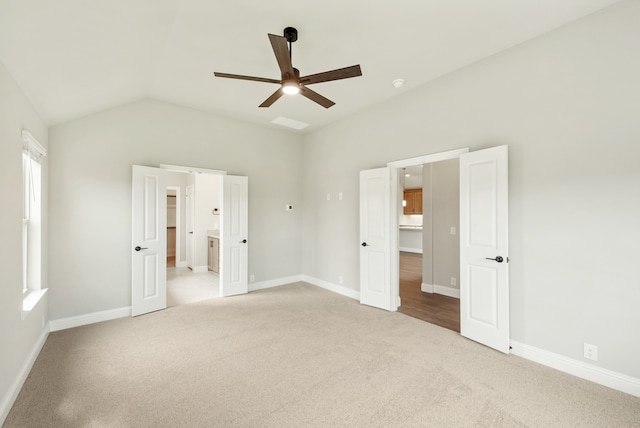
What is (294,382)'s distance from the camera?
2.41m

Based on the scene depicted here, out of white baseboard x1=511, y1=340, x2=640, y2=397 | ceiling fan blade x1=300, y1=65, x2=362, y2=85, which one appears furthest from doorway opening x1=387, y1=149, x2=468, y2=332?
ceiling fan blade x1=300, y1=65, x2=362, y2=85

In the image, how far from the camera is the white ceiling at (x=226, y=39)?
206 cm

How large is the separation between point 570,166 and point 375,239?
2.39m

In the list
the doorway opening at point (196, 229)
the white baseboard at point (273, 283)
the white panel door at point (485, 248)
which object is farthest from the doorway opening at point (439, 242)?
the doorway opening at point (196, 229)

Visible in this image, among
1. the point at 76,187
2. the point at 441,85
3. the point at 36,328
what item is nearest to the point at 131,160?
the point at 76,187

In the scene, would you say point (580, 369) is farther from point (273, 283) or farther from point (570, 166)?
point (273, 283)

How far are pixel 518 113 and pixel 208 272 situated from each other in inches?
264

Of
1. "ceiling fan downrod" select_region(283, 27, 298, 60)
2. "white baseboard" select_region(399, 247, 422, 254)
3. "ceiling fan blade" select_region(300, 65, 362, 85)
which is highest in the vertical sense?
"ceiling fan downrod" select_region(283, 27, 298, 60)

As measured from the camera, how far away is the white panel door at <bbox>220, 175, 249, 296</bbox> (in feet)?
15.9

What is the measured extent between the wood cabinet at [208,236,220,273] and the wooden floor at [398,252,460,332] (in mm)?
4108

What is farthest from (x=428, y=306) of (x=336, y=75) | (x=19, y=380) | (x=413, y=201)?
(x=413, y=201)

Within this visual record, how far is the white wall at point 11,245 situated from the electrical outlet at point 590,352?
4557 mm

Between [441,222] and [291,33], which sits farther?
[441,222]

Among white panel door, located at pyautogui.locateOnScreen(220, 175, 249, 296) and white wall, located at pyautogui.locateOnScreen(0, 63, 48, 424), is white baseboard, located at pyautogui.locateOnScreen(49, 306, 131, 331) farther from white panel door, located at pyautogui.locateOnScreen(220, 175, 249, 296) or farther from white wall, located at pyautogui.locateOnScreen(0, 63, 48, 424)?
white panel door, located at pyautogui.locateOnScreen(220, 175, 249, 296)
